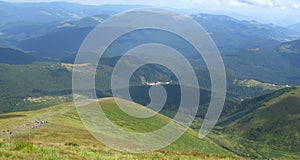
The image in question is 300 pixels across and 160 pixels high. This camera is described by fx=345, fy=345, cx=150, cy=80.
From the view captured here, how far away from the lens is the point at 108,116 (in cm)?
15212

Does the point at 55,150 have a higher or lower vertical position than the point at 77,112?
higher

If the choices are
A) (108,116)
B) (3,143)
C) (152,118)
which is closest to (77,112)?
(108,116)

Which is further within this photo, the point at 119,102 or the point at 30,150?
the point at 119,102

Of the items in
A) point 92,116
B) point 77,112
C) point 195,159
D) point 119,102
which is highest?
point 195,159

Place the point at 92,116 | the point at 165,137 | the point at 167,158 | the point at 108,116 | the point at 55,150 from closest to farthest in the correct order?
the point at 55,150
the point at 167,158
the point at 165,137
the point at 92,116
the point at 108,116

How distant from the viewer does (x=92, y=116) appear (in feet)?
355

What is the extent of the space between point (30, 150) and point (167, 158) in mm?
12836

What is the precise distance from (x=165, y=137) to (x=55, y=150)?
2568 inches

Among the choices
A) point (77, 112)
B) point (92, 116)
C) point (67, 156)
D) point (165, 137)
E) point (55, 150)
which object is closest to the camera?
point (67, 156)

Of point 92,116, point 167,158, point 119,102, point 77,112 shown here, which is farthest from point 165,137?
point 119,102

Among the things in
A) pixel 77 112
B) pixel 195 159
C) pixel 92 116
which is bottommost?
pixel 77 112

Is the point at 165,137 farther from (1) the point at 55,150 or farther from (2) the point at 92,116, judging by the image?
(1) the point at 55,150

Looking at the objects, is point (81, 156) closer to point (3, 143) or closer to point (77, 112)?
point (3, 143)

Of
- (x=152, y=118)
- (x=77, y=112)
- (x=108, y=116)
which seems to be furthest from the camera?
(x=152, y=118)
